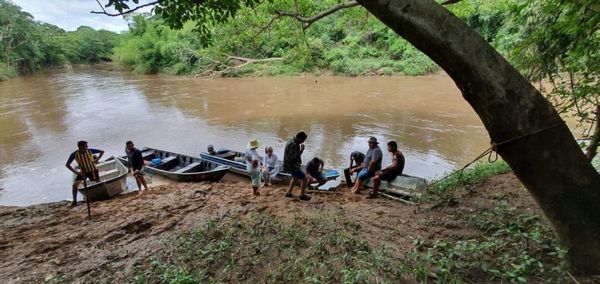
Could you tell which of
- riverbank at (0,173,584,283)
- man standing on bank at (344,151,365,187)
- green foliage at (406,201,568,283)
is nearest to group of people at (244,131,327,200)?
riverbank at (0,173,584,283)

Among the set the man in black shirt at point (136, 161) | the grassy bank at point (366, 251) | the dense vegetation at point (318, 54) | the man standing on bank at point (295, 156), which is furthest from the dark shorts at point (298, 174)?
the dense vegetation at point (318, 54)

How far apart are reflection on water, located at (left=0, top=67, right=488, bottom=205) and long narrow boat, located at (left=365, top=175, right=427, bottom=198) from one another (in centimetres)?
438

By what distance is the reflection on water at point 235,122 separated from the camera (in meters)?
13.8

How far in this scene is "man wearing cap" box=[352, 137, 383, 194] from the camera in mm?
7605

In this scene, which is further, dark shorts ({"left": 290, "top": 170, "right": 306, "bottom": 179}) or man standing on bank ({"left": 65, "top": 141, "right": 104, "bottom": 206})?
man standing on bank ({"left": 65, "top": 141, "right": 104, "bottom": 206})

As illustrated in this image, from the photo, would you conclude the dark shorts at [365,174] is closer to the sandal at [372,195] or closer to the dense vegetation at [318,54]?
the sandal at [372,195]

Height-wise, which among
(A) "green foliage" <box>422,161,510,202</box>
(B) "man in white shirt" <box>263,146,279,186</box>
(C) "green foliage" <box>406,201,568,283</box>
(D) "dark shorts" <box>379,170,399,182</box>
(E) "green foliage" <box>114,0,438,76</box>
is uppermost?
(E) "green foliage" <box>114,0,438,76</box>

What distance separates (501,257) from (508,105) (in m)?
1.56

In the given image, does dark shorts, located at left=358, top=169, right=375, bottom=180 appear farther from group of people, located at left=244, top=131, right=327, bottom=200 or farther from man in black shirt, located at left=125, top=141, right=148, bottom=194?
man in black shirt, located at left=125, top=141, right=148, bottom=194

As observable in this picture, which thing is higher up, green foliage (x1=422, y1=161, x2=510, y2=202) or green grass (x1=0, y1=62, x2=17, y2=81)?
green foliage (x1=422, y1=161, x2=510, y2=202)

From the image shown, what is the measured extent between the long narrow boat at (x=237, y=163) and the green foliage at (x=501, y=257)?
5695mm

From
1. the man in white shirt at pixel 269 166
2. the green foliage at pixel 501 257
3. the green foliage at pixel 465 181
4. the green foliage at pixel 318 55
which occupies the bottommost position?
the man in white shirt at pixel 269 166

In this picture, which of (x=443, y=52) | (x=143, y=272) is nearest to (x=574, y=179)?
(x=443, y=52)

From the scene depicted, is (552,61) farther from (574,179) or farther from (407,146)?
(407,146)
